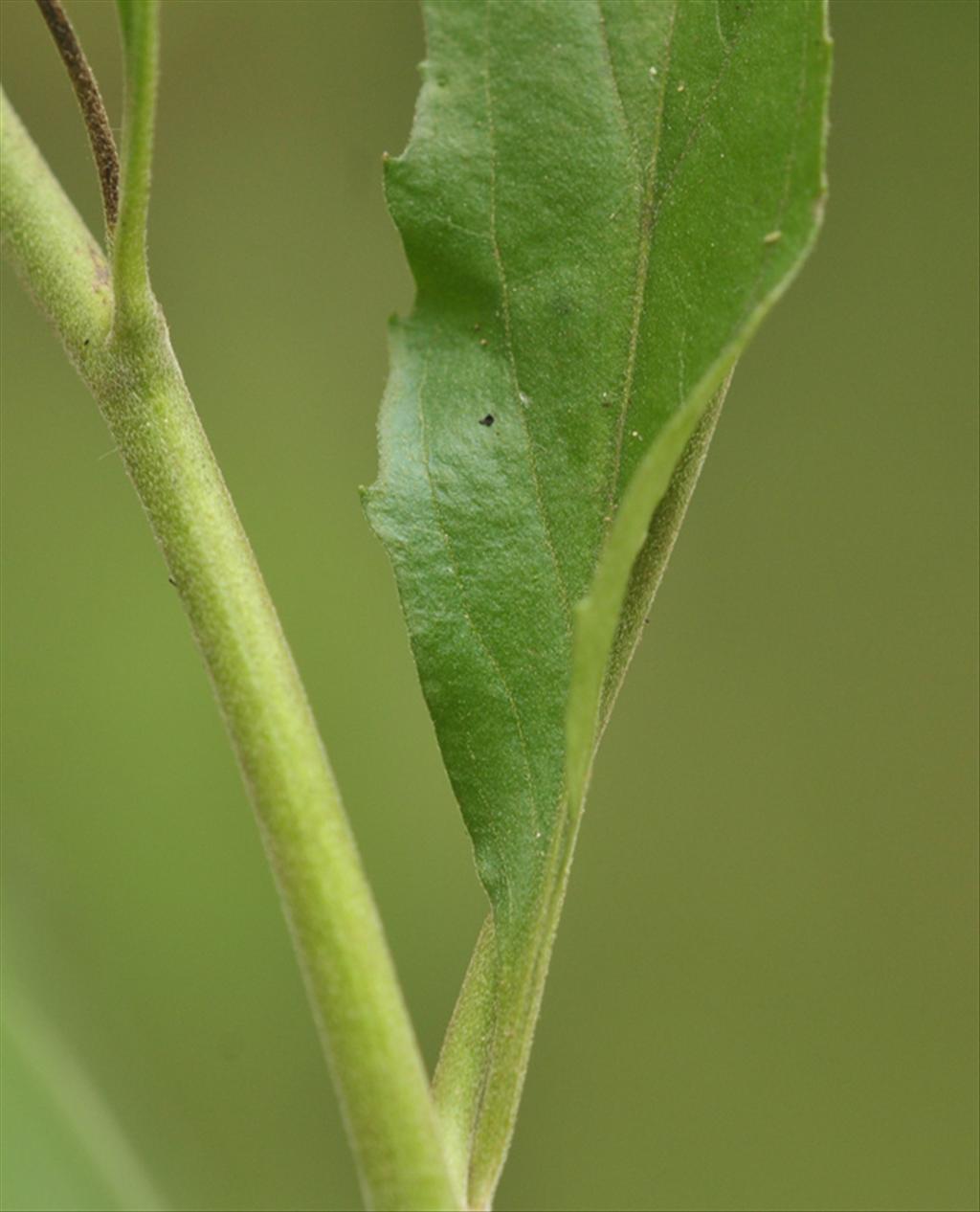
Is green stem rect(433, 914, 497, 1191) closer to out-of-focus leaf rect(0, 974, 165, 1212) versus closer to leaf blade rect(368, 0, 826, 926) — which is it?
leaf blade rect(368, 0, 826, 926)

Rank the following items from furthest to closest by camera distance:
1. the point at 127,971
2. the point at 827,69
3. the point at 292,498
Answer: the point at 292,498, the point at 127,971, the point at 827,69

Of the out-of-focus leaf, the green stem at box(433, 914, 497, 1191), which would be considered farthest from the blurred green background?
the green stem at box(433, 914, 497, 1191)

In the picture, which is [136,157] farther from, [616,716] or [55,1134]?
[616,716]

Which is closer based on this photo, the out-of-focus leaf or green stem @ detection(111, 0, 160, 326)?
green stem @ detection(111, 0, 160, 326)

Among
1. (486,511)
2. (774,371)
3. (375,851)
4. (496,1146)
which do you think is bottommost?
(375,851)

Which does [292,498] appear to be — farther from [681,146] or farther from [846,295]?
[681,146]

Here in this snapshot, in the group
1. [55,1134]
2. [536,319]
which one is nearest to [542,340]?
[536,319]

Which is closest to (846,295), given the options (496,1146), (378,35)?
(378,35)
